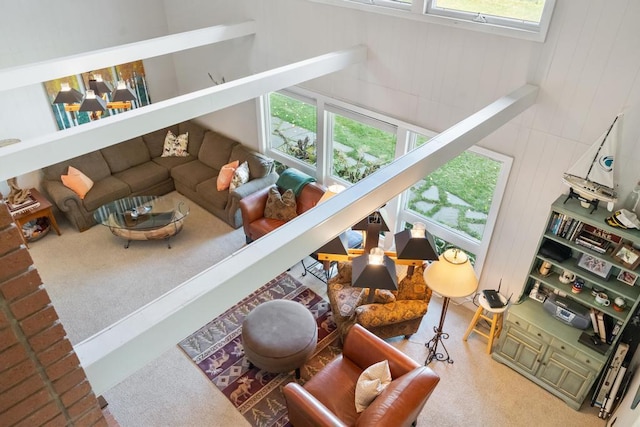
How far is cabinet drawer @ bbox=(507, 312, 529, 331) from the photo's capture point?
4293mm

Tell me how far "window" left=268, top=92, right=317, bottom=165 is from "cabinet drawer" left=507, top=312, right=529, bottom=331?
3.18m

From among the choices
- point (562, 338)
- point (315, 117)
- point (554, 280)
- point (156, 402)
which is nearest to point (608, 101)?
point (554, 280)

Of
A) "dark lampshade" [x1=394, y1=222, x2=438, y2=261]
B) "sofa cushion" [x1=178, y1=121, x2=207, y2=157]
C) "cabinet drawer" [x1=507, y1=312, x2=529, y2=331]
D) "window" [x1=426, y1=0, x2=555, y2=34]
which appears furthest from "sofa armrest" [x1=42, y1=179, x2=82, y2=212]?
"cabinet drawer" [x1=507, y1=312, x2=529, y2=331]

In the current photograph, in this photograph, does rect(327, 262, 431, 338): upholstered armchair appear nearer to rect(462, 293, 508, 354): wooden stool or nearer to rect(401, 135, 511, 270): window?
rect(462, 293, 508, 354): wooden stool

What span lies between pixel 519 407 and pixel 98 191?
19.5 ft

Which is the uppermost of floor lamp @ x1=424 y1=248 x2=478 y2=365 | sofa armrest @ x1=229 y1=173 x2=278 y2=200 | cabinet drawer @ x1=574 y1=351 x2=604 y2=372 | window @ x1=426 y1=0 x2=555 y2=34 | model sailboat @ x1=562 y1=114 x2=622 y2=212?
window @ x1=426 y1=0 x2=555 y2=34

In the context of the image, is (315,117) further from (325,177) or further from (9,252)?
(9,252)

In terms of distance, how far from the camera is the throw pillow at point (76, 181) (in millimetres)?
6344

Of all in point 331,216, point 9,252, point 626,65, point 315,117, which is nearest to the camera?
point 9,252

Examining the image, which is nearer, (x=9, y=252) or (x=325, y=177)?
(x=9, y=252)

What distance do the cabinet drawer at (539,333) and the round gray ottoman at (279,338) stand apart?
206 cm

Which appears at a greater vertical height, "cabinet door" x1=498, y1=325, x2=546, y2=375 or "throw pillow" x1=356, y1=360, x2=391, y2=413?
"throw pillow" x1=356, y1=360, x2=391, y2=413

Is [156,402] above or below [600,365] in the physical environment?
below

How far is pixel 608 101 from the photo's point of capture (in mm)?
3539
